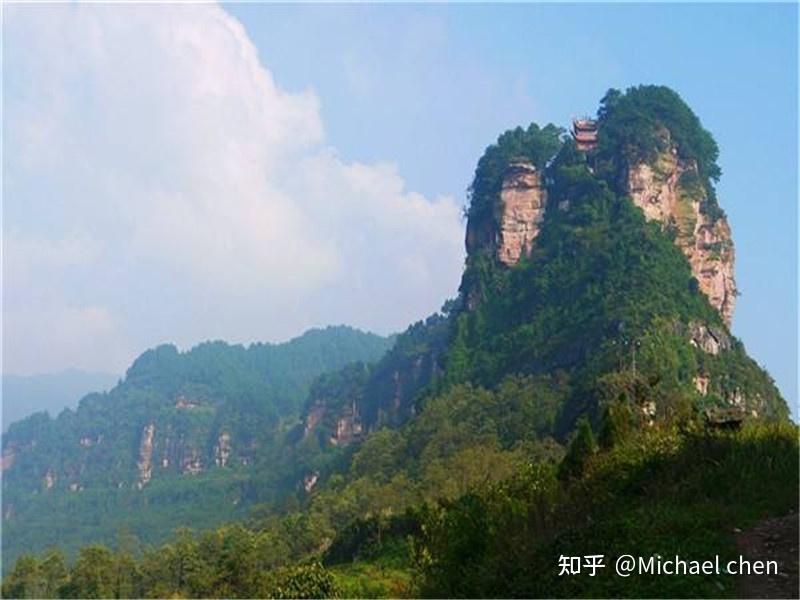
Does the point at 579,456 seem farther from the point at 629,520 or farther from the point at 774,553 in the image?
the point at 774,553

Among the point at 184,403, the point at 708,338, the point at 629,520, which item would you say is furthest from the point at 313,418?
the point at 629,520

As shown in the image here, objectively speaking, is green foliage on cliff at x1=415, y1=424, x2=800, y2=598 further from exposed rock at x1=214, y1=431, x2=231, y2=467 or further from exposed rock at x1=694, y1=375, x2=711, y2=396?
exposed rock at x1=214, y1=431, x2=231, y2=467

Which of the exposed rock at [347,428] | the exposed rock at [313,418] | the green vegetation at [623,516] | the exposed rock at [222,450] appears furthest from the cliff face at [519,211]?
the exposed rock at [222,450]

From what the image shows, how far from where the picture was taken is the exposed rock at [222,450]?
13925 centimetres

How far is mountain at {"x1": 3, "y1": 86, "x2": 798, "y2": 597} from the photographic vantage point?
440 inches

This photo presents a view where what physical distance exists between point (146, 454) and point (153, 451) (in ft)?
3.97

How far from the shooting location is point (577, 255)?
217ft

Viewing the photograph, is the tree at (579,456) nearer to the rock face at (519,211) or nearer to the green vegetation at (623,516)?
the green vegetation at (623,516)

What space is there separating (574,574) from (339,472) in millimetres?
60182

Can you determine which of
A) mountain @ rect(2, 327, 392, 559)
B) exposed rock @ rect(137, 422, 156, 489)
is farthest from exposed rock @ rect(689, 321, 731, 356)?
exposed rock @ rect(137, 422, 156, 489)

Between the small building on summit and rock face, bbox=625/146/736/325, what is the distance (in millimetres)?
6559

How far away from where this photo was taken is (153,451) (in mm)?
142750

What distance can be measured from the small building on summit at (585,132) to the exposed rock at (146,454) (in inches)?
3585

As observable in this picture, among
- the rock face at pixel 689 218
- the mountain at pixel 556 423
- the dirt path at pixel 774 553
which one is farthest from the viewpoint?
the rock face at pixel 689 218
